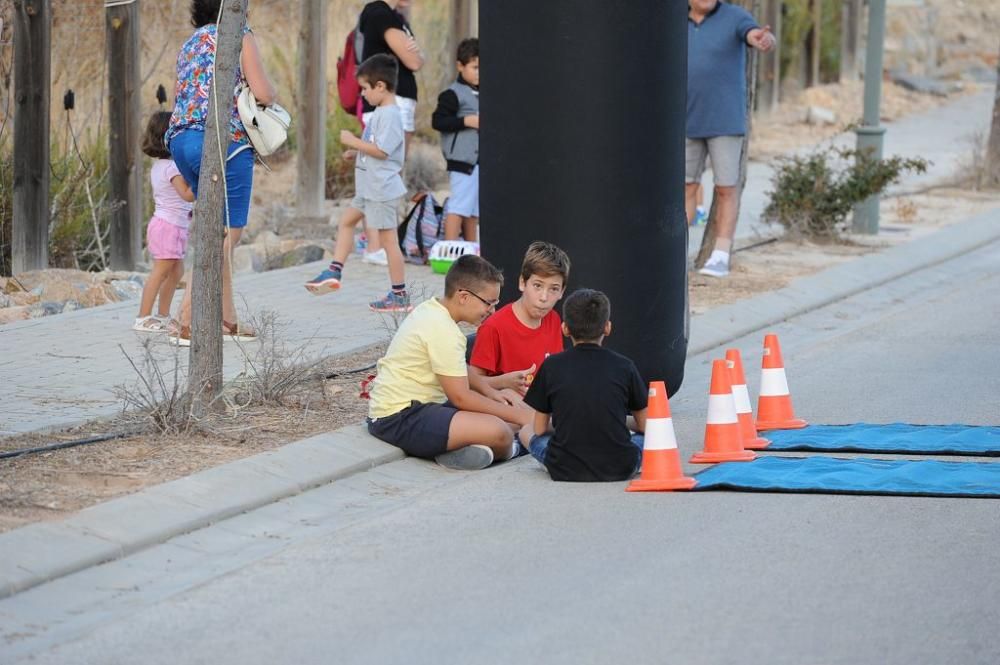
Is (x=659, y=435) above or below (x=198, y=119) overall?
below

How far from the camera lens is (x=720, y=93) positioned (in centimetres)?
1283

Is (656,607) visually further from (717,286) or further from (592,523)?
(717,286)

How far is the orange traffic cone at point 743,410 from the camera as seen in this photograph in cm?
791

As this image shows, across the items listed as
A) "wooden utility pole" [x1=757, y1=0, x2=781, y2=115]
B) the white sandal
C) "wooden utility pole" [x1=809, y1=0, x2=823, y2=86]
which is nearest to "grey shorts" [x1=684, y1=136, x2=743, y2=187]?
the white sandal

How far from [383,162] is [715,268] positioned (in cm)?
293

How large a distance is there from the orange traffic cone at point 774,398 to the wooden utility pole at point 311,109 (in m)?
7.69

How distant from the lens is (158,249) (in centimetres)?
1022

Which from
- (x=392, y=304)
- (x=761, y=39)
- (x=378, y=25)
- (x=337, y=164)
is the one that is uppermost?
(x=378, y=25)

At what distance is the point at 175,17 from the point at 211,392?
11048mm

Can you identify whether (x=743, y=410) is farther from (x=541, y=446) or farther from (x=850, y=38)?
(x=850, y=38)

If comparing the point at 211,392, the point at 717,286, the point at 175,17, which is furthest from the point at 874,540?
the point at 175,17

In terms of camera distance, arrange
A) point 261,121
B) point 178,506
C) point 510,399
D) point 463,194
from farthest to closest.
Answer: point 463,194
point 261,121
point 510,399
point 178,506

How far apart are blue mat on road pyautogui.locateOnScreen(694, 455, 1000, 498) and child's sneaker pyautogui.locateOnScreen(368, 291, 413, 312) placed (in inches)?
150

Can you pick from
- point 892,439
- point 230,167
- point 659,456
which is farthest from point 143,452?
point 892,439
